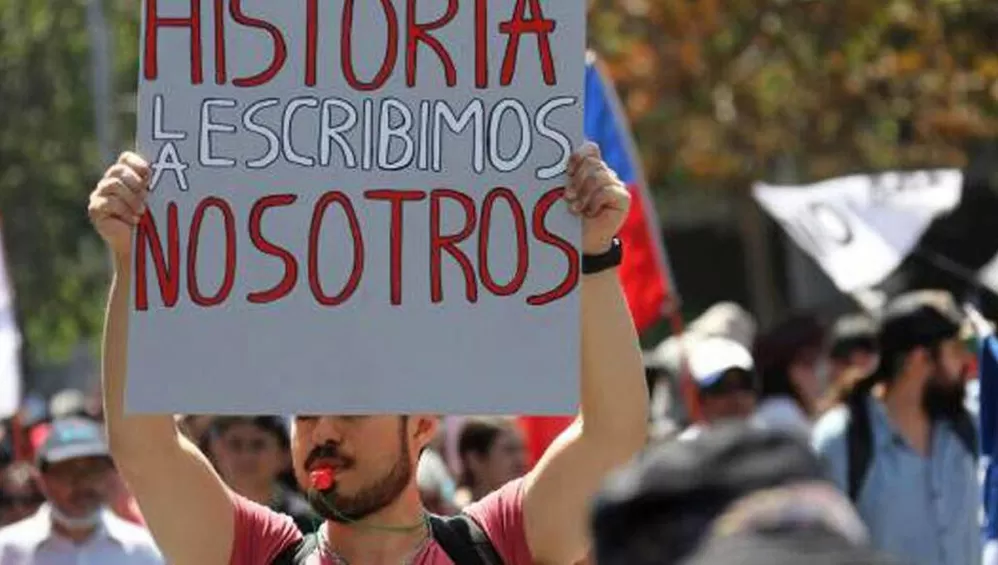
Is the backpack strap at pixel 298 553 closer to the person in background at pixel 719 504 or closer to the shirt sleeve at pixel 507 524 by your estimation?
the shirt sleeve at pixel 507 524

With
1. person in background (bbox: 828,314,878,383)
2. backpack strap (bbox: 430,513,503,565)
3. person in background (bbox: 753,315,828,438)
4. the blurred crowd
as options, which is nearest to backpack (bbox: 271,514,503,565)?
backpack strap (bbox: 430,513,503,565)

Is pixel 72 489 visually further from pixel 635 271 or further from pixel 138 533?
pixel 635 271

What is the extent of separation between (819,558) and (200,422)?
685cm

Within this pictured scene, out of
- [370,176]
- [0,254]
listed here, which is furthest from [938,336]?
[370,176]

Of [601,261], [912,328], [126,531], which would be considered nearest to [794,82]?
[912,328]

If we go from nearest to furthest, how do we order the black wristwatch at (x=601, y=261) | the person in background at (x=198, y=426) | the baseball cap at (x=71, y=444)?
the black wristwatch at (x=601, y=261) < the baseball cap at (x=71, y=444) < the person in background at (x=198, y=426)

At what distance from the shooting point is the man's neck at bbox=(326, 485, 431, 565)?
16.3 feet

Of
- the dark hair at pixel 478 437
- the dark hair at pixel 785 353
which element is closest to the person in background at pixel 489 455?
the dark hair at pixel 478 437

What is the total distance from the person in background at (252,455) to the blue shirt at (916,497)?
5.23 ft

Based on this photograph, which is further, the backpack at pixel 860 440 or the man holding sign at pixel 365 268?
the backpack at pixel 860 440

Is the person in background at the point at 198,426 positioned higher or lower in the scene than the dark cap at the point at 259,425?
lower

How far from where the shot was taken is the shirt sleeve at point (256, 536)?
5008 millimetres

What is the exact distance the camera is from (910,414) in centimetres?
880

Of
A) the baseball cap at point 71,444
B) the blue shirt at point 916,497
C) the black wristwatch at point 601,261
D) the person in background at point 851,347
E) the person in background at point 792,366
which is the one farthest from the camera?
the person in background at point 851,347
